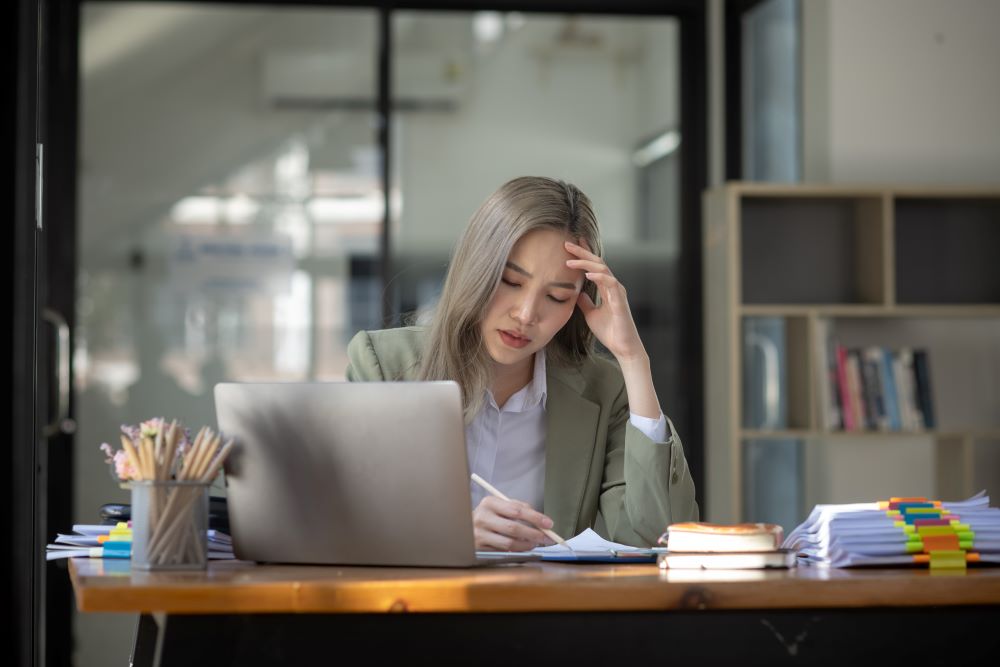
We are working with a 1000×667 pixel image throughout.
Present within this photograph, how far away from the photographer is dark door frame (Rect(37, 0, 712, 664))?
184 inches

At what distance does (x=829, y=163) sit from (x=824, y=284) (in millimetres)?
405

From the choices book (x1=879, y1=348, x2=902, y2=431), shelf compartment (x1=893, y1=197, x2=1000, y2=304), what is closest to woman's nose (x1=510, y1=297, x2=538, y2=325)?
book (x1=879, y1=348, x2=902, y2=431)

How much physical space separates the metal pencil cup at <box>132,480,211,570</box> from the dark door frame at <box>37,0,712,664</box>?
10.1 feet

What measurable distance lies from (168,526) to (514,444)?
0.88 meters

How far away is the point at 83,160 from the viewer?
4.84 metres

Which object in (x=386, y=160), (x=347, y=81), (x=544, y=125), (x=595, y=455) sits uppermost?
(x=347, y=81)

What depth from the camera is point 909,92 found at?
4.48m

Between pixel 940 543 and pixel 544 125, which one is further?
pixel 544 125

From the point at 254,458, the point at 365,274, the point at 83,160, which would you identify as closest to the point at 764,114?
the point at 365,274

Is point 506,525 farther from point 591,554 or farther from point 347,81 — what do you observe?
point 347,81

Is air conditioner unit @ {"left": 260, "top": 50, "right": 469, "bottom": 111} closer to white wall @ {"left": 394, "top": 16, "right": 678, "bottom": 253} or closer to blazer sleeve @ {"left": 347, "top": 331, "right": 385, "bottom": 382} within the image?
white wall @ {"left": 394, "top": 16, "right": 678, "bottom": 253}

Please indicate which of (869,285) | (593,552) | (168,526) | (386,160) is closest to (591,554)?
(593,552)

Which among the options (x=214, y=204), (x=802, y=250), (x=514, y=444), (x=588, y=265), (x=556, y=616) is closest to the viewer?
(x=556, y=616)

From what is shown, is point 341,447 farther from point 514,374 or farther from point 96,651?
point 96,651
